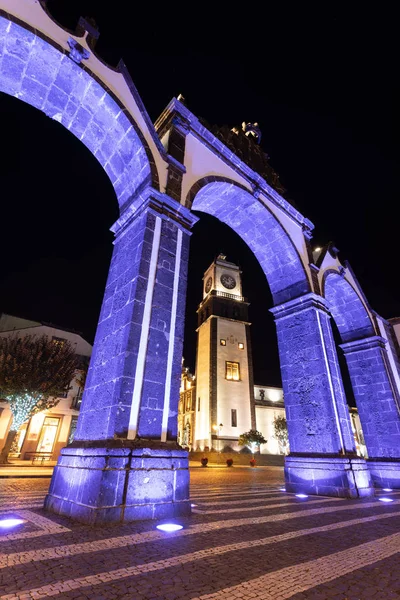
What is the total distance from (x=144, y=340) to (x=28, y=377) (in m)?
12.6

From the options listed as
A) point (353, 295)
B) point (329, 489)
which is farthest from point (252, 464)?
point (329, 489)

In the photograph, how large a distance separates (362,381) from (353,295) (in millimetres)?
3027

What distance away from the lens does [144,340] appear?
4.25m

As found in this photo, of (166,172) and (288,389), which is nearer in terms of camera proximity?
(166,172)

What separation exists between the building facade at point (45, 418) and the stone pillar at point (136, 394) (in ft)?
45.2

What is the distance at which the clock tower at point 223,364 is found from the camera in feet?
92.1

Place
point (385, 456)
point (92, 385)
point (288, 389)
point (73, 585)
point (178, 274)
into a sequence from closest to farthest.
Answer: point (73, 585) < point (92, 385) < point (178, 274) < point (288, 389) < point (385, 456)

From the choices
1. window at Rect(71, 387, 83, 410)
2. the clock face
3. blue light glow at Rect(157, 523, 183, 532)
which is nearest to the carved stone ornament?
blue light glow at Rect(157, 523, 183, 532)

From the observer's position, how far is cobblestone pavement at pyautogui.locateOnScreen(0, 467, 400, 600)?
5.65 feet

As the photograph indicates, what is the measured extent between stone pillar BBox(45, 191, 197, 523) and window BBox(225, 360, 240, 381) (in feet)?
Result: 87.9

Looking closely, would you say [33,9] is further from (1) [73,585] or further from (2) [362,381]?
(2) [362,381]

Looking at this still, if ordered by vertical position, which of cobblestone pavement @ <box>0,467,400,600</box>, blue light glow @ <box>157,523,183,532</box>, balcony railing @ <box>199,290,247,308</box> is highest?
balcony railing @ <box>199,290,247,308</box>

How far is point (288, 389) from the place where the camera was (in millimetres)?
7637

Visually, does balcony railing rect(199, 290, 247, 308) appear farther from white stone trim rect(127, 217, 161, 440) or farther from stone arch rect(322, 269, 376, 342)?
white stone trim rect(127, 217, 161, 440)
